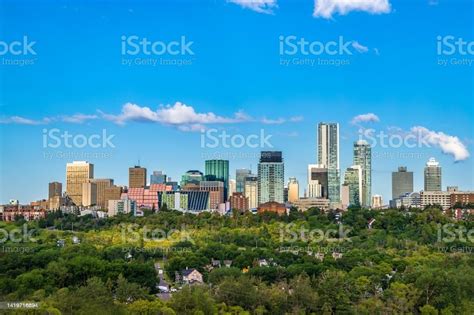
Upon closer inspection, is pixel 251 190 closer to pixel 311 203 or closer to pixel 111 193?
pixel 311 203

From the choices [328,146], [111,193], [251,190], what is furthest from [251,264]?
[328,146]

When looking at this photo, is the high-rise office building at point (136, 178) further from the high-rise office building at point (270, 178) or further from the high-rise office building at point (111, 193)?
the high-rise office building at point (270, 178)

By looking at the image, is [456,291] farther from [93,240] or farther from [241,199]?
[241,199]

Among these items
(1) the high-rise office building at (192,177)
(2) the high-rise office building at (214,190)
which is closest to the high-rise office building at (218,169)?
(1) the high-rise office building at (192,177)

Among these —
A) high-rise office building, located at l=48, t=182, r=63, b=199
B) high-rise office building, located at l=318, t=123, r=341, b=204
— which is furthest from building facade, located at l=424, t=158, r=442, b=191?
high-rise office building, located at l=48, t=182, r=63, b=199

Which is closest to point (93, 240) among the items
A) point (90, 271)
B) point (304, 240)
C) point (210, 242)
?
point (210, 242)

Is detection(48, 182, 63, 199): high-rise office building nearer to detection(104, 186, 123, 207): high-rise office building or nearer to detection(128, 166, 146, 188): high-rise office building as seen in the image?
detection(104, 186, 123, 207): high-rise office building
